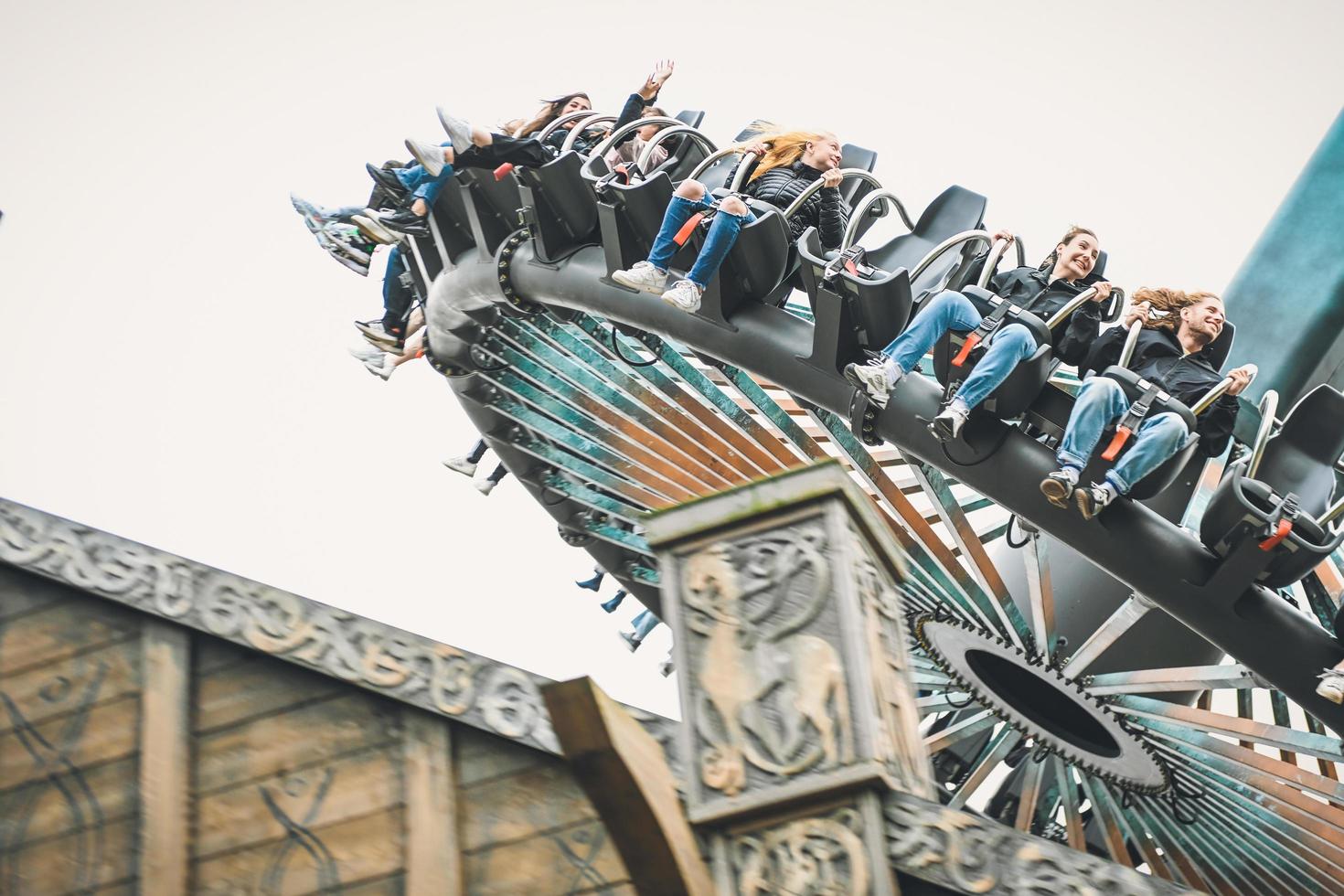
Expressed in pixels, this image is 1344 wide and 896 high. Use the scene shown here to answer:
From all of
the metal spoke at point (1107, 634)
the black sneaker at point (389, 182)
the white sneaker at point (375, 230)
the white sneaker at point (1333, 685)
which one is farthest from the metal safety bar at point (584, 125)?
the white sneaker at point (1333, 685)

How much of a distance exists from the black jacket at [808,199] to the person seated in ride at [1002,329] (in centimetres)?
132

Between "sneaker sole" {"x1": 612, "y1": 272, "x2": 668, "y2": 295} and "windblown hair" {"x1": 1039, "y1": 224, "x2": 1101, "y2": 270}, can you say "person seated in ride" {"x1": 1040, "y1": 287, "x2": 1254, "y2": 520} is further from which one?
"sneaker sole" {"x1": 612, "y1": 272, "x2": 668, "y2": 295}

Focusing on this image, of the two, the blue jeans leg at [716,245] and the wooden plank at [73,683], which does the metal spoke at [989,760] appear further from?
the wooden plank at [73,683]

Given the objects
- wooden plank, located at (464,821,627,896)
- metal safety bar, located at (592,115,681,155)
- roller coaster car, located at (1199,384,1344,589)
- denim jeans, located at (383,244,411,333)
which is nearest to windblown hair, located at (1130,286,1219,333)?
roller coaster car, located at (1199,384,1344,589)

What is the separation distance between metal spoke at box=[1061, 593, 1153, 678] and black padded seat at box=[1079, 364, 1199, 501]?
47.9 inches

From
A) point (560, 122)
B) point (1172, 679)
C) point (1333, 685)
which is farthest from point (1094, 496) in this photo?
point (560, 122)

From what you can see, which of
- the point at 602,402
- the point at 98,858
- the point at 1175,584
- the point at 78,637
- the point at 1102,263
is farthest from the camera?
the point at 602,402

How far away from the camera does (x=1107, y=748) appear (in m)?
13.6

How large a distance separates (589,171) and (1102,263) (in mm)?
3831

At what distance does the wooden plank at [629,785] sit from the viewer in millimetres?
4676

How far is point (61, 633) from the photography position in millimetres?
6547

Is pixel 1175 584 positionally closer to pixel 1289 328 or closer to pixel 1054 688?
pixel 1054 688

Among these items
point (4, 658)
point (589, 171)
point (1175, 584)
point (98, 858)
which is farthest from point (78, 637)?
point (589, 171)

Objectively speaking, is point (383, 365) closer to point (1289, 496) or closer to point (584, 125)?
point (584, 125)
